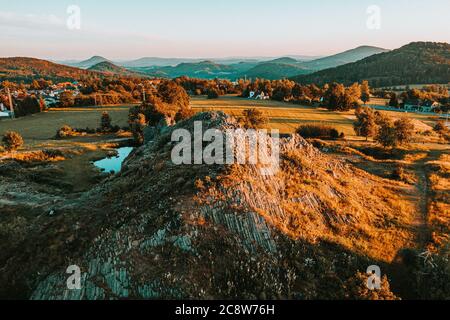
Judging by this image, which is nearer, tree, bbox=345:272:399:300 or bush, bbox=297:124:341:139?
tree, bbox=345:272:399:300

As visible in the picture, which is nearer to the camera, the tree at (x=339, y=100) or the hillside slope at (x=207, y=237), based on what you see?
the hillside slope at (x=207, y=237)

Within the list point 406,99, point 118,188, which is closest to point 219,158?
point 118,188

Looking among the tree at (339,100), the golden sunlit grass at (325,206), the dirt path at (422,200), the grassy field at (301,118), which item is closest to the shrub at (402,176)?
the dirt path at (422,200)

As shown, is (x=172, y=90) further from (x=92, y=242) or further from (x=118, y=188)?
(x=92, y=242)

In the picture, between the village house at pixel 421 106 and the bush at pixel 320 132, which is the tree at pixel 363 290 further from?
the village house at pixel 421 106

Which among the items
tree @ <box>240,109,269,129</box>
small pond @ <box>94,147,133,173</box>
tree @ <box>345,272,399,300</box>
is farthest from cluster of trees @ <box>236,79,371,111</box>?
tree @ <box>345,272,399,300</box>

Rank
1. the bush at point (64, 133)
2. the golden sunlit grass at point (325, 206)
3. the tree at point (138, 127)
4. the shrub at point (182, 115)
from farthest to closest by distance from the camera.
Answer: the shrub at point (182, 115) → the bush at point (64, 133) → the tree at point (138, 127) → the golden sunlit grass at point (325, 206)

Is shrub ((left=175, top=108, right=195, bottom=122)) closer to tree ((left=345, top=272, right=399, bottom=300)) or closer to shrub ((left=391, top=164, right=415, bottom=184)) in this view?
shrub ((left=391, top=164, right=415, bottom=184))

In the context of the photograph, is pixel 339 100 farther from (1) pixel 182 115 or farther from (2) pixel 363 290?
(2) pixel 363 290
